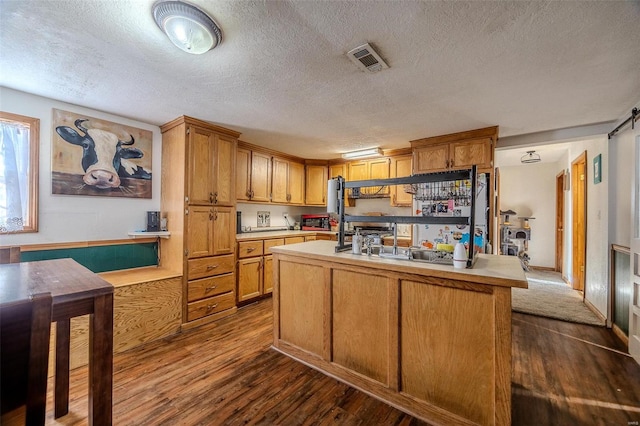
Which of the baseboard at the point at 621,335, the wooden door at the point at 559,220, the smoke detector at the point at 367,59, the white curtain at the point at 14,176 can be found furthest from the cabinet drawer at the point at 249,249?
the wooden door at the point at 559,220

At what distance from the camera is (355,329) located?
191 centimetres

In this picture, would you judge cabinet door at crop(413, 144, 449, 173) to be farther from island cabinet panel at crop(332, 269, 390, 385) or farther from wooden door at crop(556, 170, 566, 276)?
wooden door at crop(556, 170, 566, 276)

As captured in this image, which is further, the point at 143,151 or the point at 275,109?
the point at 143,151

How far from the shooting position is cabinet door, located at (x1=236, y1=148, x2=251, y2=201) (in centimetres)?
379

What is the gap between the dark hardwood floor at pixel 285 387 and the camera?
1.63 meters

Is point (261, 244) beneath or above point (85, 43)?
beneath

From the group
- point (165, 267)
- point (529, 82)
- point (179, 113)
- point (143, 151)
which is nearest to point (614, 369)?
point (529, 82)

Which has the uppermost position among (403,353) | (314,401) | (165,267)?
(165,267)

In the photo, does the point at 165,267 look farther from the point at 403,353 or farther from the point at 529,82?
the point at 529,82

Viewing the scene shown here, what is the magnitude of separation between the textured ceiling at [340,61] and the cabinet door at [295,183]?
5.99 ft

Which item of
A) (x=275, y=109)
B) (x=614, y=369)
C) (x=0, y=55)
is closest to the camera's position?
(x=0, y=55)

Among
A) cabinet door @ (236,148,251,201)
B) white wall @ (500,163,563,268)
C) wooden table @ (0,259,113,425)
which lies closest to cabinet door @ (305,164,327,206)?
cabinet door @ (236,148,251,201)

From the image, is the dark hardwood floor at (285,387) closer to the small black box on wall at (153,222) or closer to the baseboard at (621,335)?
the baseboard at (621,335)

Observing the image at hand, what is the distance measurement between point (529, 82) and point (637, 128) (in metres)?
1.20
